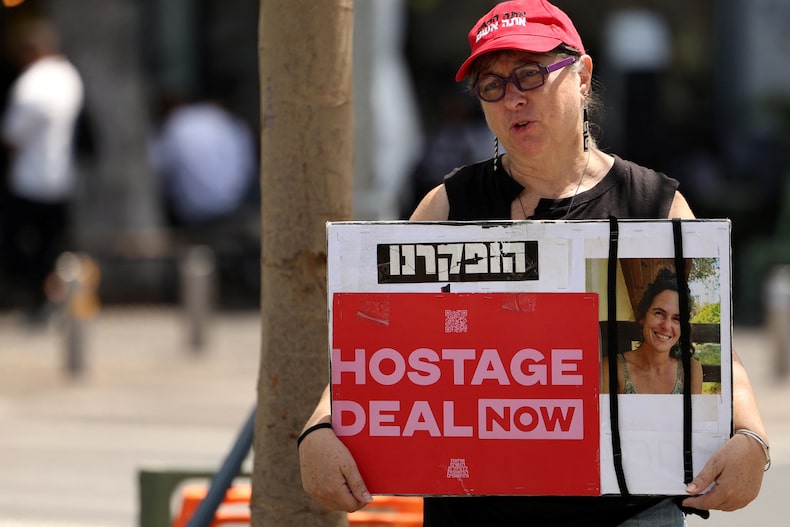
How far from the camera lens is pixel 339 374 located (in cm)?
322

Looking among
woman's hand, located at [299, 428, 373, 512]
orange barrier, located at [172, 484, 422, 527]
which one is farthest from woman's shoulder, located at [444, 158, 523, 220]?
orange barrier, located at [172, 484, 422, 527]

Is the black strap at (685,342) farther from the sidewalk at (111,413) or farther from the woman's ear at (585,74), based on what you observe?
the sidewalk at (111,413)

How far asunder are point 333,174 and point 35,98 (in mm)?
9243

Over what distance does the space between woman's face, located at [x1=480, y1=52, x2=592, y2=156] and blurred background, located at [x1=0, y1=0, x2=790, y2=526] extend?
366 mm

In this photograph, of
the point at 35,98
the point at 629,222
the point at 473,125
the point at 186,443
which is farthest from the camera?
the point at 473,125

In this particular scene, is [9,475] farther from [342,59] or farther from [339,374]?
[339,374]

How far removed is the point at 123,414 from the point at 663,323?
6.75 m

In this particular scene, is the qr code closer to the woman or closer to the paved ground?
the woman

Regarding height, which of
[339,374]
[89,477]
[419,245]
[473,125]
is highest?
[473,125]

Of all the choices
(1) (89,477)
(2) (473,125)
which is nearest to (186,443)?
(1) (89,477)

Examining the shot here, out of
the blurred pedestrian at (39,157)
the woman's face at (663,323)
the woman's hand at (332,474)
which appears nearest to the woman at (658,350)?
the woman's face at (663,323)

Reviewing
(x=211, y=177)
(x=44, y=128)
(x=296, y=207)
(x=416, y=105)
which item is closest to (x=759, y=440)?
(x=296, y=207)

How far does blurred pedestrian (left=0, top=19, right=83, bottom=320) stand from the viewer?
506 inches

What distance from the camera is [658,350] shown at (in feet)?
10.3
